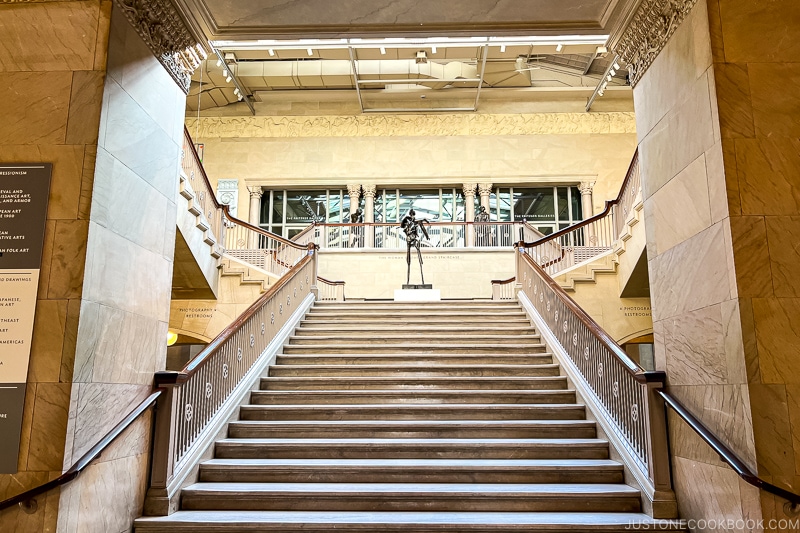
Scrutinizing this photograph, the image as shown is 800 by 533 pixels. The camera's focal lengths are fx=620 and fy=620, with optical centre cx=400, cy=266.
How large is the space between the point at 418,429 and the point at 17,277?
350 centimetres

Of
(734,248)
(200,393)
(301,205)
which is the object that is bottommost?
(200,393)

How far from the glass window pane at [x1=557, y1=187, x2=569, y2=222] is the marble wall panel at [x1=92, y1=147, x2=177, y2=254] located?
51.7 feet

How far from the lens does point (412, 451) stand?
5.45m

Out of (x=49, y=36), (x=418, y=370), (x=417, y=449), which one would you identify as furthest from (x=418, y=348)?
(x=49, y=36)

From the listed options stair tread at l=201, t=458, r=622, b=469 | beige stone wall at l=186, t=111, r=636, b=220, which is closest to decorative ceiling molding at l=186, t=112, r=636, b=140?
beige stone wall at l=186, t=111, r=636, b=220

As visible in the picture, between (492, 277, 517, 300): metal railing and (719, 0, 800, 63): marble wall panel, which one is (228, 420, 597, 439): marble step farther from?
(492, 277, 517, 300): metal railing

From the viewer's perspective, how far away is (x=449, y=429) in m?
5.78

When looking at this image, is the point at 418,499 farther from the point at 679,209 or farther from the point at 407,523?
the point at 679,209

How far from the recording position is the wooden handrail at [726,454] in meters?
3.34

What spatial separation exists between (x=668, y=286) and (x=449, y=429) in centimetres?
237

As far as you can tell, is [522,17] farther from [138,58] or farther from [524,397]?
[524,397]

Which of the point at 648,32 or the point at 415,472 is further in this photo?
the point at 415,472

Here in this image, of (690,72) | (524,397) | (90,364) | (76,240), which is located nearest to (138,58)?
(76,240)

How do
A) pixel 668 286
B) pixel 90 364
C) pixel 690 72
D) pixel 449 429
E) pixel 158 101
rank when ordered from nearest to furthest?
pixel 90 364
pixel 690 72
pixel 668 286
pixel 158 101
pixel 449 429
